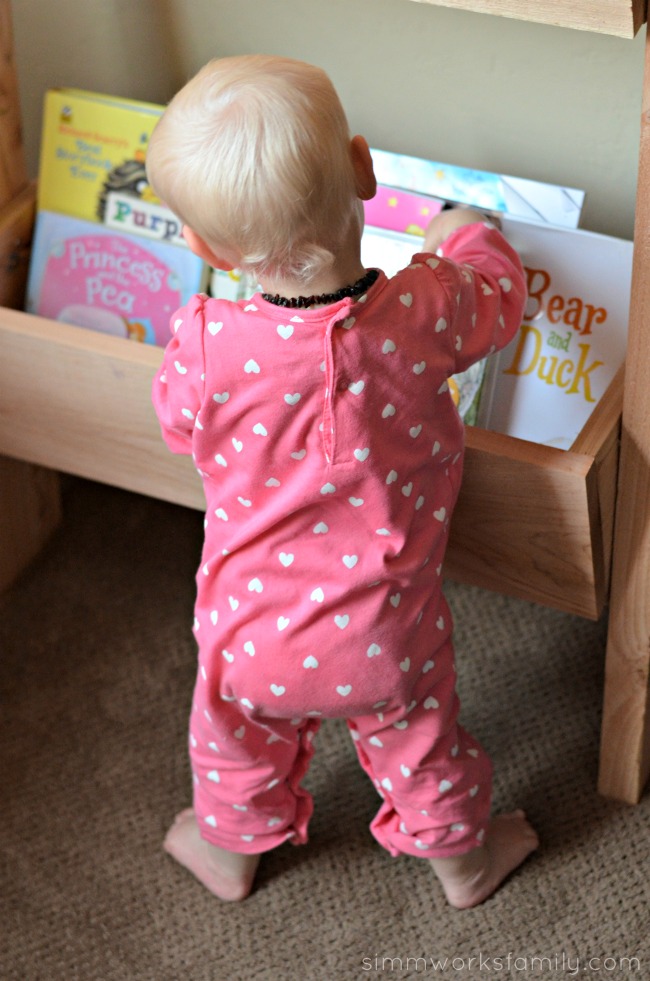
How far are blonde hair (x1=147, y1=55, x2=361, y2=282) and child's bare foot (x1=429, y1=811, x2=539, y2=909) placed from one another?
685mm

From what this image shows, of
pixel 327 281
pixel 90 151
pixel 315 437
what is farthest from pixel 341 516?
pixel 90 151

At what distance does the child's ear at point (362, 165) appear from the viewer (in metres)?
0.81

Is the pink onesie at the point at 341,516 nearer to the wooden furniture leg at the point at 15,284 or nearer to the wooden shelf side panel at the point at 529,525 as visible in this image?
the wooden shelf side panel at the point at 529,525

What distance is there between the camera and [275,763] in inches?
44.3

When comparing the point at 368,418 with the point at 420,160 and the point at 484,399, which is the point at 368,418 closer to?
the point at 484,399

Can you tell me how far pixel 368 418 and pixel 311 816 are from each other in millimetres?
622

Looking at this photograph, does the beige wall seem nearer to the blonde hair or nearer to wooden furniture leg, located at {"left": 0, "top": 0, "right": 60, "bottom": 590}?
wooden furniture leg, located at {"left": 0, "top": 0, "right": 60, "bottom": 590}

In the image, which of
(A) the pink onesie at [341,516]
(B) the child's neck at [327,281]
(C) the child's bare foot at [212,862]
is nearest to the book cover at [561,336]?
(A) the pink onesie at [341,516]

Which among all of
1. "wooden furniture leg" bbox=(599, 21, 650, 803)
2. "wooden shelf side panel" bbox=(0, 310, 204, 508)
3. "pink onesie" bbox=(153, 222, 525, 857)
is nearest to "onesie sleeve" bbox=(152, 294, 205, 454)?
"pink onesie" bbox=(153, 222, 525, 857)

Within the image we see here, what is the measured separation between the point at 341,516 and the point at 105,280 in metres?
0.57

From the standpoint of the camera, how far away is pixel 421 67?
1.22m

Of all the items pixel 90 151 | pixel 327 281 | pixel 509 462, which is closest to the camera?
pixel 327 281

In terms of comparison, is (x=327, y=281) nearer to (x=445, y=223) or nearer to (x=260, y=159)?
(x=260, y=159)

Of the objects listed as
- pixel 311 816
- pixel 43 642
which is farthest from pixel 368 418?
pixel 43 642
